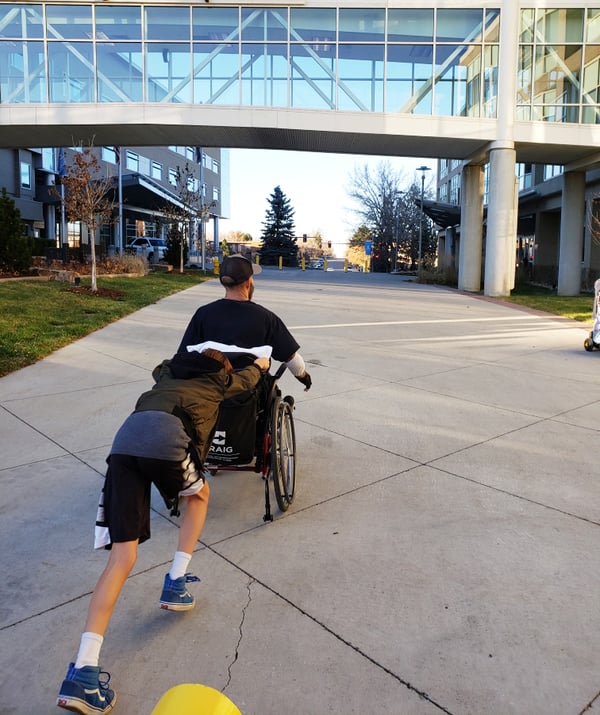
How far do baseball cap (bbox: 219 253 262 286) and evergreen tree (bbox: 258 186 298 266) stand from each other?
2106 inches

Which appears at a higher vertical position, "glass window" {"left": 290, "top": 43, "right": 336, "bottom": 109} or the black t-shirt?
"glass window" {"left": 290, "top": 43, "right": 336, "bottom": 109}

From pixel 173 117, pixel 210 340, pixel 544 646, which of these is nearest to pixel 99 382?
pixel 210 340

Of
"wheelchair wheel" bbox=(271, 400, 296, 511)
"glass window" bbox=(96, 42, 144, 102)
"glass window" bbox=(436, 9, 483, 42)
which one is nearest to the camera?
"wheelchair wheel" bbox=(271, 400, 296, 511)

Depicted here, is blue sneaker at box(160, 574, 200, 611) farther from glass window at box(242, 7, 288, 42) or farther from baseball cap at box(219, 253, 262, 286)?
glass window at box(242, 7, 288, 42)

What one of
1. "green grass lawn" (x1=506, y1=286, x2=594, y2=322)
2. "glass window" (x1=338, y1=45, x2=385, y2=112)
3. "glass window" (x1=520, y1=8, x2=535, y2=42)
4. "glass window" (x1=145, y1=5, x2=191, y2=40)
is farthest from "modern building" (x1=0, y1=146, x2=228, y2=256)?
"green grass lawn" (x1=506, y1=286, x2=594, y2=322)

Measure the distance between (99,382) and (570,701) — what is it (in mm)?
6482

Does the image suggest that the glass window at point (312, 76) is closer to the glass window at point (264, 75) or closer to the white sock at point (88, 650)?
the glass window at point (264, 75)

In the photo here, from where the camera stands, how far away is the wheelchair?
11.7 feet

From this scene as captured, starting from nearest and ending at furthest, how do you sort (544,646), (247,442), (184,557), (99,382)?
(544,646), (184,557), (247,442), (99,382)

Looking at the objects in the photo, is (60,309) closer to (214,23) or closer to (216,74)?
(216,74)

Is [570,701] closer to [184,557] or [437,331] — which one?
[184,557]

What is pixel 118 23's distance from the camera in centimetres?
2450

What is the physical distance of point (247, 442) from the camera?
11.9ft

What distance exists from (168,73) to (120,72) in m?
1.87
